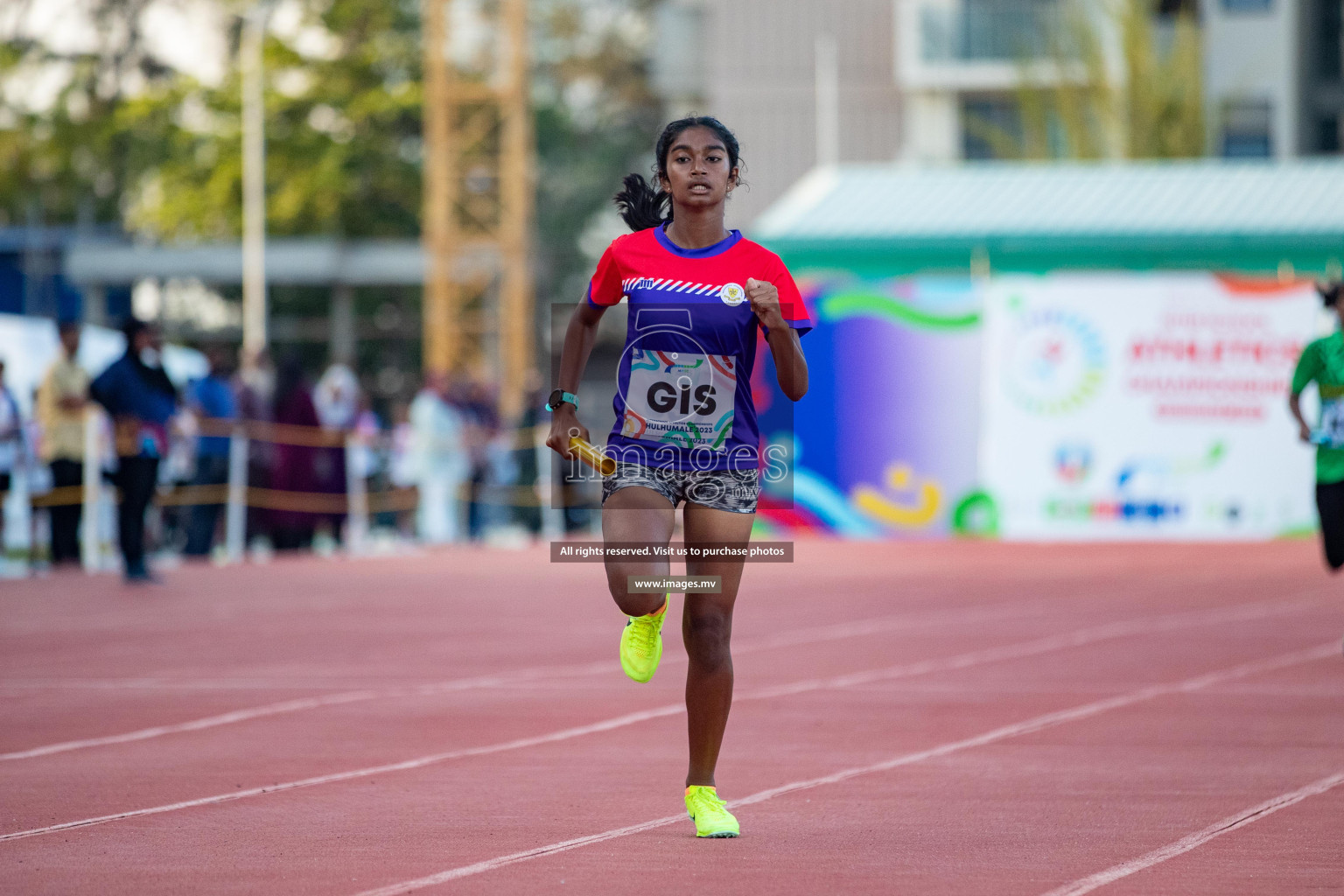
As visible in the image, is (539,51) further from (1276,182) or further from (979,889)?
(979,889)

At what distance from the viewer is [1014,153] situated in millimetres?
44156

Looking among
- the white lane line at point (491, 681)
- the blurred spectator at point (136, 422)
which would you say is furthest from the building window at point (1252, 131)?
the blurred spectator at point (136, 422)

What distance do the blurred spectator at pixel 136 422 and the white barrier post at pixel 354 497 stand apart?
19.9 ft

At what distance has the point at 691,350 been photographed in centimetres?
604

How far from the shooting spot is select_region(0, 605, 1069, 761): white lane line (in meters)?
8.67

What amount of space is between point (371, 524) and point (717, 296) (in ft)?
64.2

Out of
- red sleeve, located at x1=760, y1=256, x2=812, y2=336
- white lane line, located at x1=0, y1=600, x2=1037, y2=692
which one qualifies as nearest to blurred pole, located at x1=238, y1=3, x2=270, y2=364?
white lane line, located at x1=0, y1=600, x2=1037, y2=692

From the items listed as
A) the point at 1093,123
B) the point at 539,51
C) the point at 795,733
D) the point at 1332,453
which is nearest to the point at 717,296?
the point at 795,733

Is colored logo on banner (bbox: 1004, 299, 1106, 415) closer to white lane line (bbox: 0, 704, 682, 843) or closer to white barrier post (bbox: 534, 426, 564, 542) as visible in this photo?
white barrier post (bbox: 534, 426, 564, 542)

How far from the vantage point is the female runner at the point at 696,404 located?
19.8ft

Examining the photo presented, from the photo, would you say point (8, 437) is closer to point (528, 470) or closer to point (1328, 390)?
point (528, 470)

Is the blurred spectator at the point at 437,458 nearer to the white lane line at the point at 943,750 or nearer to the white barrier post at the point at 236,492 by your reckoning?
the white barrier post at the point at 236,492

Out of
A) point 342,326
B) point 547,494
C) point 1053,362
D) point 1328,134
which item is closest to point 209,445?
point 547,494

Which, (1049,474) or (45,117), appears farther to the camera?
(45,117)
